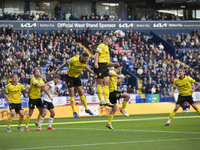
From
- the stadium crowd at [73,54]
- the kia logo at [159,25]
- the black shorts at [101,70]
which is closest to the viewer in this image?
the black shorts at [101,70]

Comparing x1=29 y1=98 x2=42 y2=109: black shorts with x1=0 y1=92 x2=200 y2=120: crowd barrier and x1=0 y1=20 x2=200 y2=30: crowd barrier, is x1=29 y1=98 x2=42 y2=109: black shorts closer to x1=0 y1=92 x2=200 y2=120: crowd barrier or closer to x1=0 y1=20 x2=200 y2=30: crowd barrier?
x1=0 y1=92 x2=200 y2=120: crowd barrier

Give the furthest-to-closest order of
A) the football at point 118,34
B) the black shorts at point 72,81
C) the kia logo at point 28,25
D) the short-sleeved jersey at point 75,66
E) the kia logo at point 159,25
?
1. the kia logo at point 159,25
2. the kia logo at point 28,25
3. the football at point 118,34
4. the black shorts at point 72,81
5. the short-sleeved jersey at point 75,66

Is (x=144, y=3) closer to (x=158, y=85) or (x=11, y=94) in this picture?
(x=158, y=85)

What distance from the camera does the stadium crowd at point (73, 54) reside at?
3192 cm

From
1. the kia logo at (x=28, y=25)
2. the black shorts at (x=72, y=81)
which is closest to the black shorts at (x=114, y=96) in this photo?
the black shorts at (x=72, y=81)

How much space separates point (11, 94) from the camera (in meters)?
16.9

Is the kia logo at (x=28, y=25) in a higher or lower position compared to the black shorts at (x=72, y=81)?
higher

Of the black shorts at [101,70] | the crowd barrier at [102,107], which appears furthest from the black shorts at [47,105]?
the crowd barrier at [102,107]

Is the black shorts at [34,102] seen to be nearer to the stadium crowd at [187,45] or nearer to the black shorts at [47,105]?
the black shorts at [47,105]

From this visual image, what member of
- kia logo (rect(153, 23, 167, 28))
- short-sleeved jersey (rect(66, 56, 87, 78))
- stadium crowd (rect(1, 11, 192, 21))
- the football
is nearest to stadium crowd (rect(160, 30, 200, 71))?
kia logo (rect(153, 23, 167, 28))

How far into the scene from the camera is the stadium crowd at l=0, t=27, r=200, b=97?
31922 millimetres

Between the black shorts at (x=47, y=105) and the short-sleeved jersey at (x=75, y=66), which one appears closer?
the short-sleeved jersey at (x=75, y=66)

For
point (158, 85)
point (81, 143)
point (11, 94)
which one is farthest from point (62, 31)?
point (81, 143)

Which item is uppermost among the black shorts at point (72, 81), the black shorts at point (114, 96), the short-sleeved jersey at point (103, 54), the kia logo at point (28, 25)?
the kia logo at point (28, 25)
